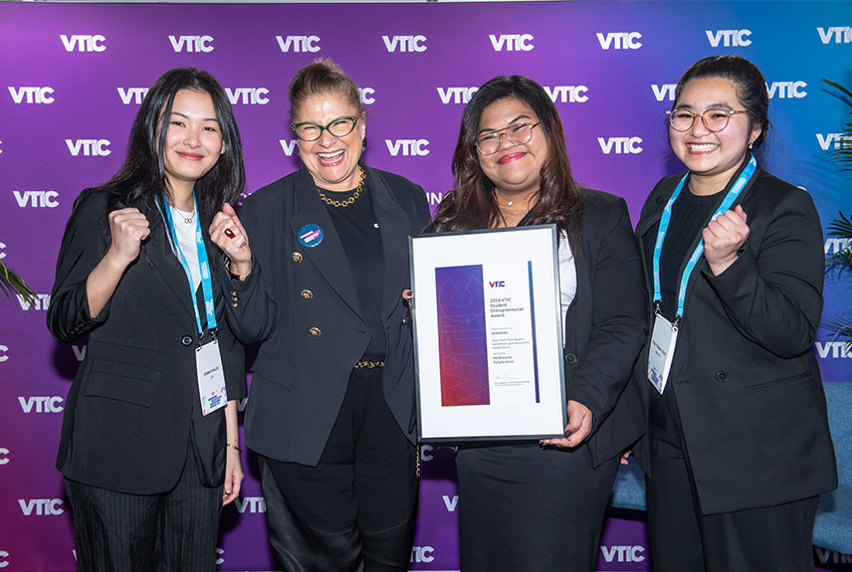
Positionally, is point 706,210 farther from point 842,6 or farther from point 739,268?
point 842,6

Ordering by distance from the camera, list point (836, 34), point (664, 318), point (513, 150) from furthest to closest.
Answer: point (836, 34)
point (664, 318)
point (513, 150)

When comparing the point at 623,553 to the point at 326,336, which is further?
the point at 623,553

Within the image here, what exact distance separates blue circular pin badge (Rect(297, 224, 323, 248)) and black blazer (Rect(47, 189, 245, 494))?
1.25 feet

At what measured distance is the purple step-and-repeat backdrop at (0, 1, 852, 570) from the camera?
3.45 meters

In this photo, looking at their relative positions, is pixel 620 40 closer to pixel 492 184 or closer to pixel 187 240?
pixel 492 184

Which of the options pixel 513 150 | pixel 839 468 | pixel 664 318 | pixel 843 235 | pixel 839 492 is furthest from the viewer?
pixel 843 235

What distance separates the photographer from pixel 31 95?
137 inches

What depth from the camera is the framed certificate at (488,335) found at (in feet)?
6.10

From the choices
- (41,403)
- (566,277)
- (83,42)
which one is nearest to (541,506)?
(566,277)

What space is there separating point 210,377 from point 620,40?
2629mm

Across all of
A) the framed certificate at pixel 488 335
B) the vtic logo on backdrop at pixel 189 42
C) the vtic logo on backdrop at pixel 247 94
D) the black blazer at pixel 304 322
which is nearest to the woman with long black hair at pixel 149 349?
the black blazer at pixel 304 322

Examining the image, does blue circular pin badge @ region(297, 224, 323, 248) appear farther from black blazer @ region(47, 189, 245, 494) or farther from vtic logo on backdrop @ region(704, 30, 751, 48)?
vtic logo on backdrop @ region(704, 30, 751, 48)

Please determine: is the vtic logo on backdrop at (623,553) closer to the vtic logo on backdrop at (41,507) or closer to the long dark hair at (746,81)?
the long dark hair at (746,81)

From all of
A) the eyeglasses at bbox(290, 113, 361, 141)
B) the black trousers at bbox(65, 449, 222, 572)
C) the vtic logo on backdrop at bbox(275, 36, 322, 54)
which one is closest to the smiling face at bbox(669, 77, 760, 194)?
the eyeglasses at bbox(290, 113, 361, 141)
